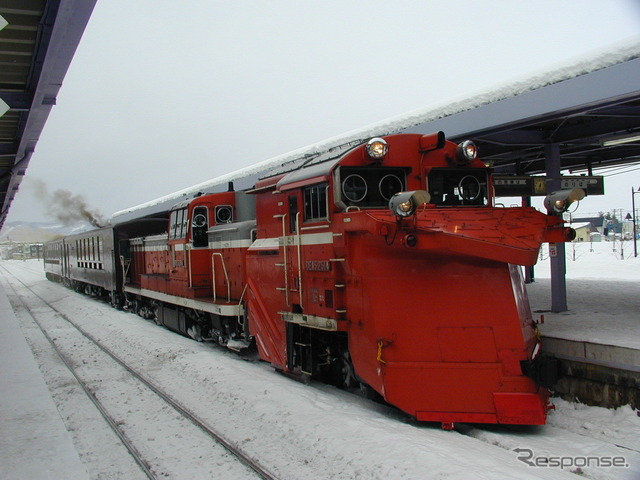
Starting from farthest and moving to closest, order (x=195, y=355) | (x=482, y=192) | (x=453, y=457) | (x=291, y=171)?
(x=195, y=355) < (x=291, y=171) < (x=482, y=192) < (x=453, y=457)

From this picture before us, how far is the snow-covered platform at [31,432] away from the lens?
5289 millimetres

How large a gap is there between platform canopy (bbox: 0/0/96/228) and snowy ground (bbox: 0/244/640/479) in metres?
4.22

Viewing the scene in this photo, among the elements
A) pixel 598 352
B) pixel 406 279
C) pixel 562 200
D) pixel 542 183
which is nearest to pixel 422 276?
pixel 406 279

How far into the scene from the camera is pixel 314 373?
24.8ft

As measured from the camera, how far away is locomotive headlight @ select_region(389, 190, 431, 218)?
5172 millimetres

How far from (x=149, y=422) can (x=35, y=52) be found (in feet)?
19.2

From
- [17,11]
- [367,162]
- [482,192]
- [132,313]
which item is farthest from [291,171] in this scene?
[132,313]

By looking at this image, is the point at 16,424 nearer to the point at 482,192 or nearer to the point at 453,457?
the point at 453,457

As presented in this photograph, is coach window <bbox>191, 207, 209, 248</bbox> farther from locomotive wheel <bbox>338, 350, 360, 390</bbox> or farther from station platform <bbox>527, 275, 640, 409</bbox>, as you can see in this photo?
station platform <bbox>527, 275, 640, 409</bbox>

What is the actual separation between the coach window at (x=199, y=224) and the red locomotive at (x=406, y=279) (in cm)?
311

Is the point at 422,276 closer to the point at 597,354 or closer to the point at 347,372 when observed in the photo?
the point at 347,372

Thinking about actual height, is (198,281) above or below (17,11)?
below

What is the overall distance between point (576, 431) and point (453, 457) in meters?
2.17

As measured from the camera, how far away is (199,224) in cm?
1156
